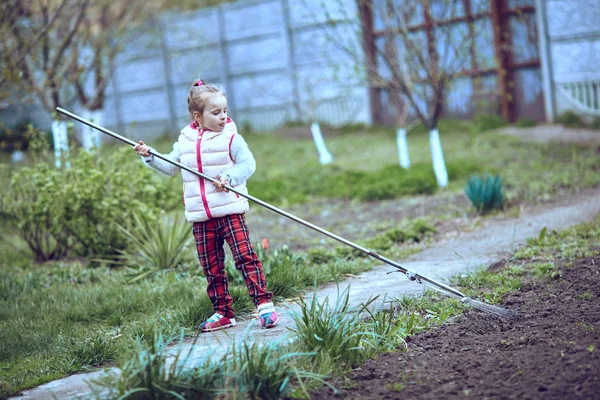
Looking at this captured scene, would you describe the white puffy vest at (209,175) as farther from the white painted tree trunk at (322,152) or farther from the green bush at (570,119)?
the green bush at (570,119)

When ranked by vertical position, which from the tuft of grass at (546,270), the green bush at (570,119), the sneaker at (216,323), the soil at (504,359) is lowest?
the soil at (504,359)

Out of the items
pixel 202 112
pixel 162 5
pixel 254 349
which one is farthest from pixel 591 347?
pixel 162 5

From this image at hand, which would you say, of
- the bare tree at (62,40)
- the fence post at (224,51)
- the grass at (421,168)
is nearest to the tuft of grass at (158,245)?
the bare tree at (62,40)

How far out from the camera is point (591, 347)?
11.7 feet

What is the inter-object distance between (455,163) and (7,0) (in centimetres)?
599

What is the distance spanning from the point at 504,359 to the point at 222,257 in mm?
1844

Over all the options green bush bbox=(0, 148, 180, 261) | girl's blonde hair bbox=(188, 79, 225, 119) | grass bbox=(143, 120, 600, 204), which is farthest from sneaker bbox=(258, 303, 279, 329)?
grass bbox=(143, 120, 600, 204)

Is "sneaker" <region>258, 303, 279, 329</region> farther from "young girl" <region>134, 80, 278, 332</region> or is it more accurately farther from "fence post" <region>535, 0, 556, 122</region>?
"fence post" <region>535, 0, 556, 122</region>

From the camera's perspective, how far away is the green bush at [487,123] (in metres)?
13.1

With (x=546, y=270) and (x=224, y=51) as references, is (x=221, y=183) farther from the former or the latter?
(x=224, y=51)

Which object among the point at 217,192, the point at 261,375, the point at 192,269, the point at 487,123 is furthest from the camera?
the point at 487,123

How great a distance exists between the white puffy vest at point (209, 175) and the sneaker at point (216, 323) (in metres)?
0.59

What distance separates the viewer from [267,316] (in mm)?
4449

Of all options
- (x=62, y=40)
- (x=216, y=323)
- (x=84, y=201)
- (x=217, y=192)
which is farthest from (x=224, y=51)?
(x=216, y=323)
